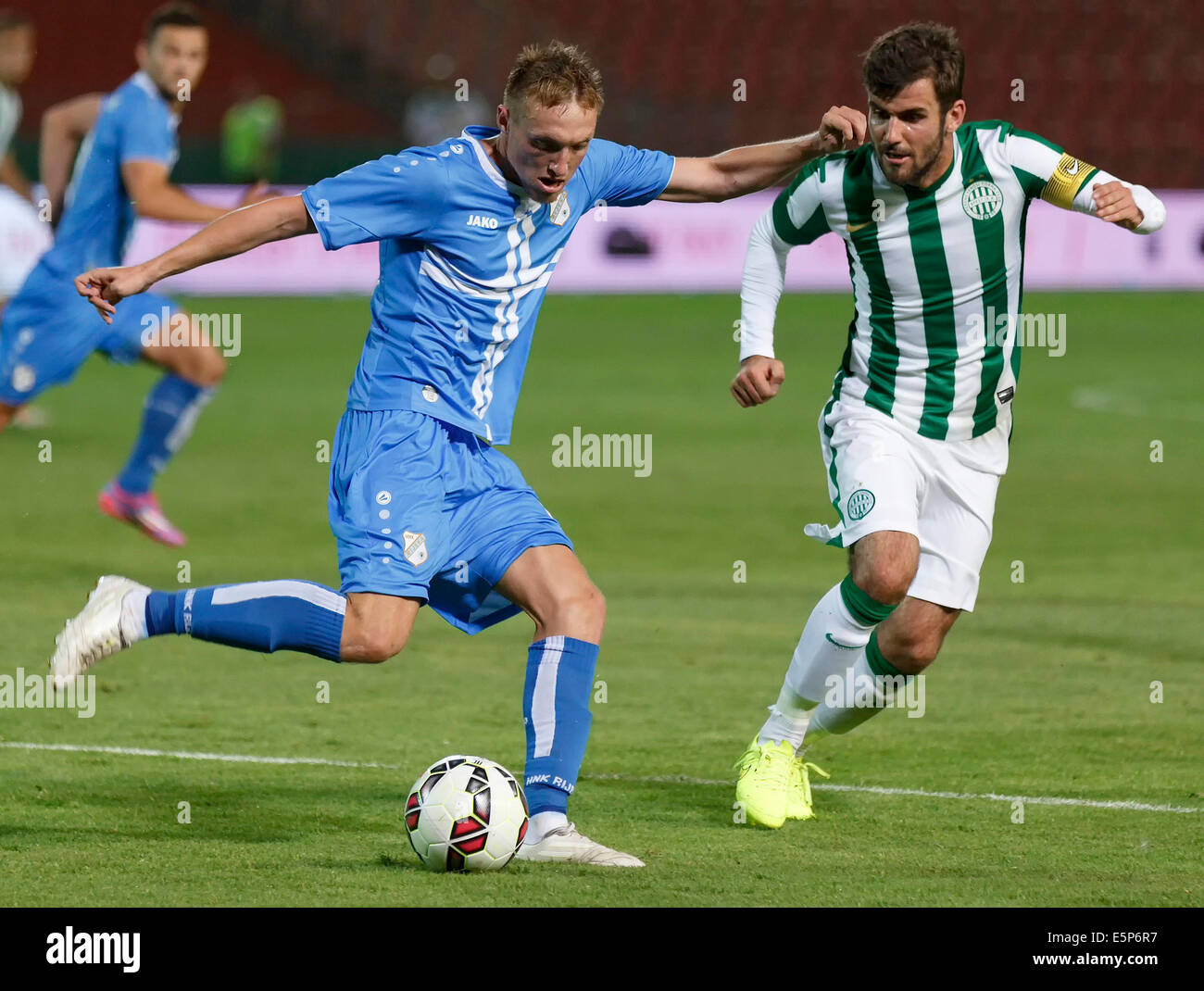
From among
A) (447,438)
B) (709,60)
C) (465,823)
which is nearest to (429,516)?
(447,438)

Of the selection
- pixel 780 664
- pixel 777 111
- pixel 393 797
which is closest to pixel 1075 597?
pixel 780 664

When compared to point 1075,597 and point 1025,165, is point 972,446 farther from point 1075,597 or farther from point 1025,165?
point 1075,597

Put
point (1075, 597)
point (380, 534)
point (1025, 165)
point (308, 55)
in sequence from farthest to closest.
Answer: point (308, 55)
point (1075, 597)
point (1025, 165)
point (380, 534)

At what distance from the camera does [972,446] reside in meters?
5.86

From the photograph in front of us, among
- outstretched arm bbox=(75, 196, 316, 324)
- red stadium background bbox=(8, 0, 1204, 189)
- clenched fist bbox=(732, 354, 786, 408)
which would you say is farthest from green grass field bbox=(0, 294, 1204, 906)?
red stadium background bbox=(8, 0, 1204, 189)

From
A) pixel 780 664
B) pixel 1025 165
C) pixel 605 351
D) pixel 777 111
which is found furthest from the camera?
pixel 777 111

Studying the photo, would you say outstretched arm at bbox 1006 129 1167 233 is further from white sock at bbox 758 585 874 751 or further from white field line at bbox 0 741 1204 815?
white field line at bbox 0 741 1204 815

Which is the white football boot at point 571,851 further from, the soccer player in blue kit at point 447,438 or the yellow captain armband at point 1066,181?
the yellow captain armband at point 1066,181

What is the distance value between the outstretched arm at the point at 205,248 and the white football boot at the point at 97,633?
30.6 inches

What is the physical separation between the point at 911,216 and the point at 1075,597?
4049mm

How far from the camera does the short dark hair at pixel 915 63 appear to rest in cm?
536

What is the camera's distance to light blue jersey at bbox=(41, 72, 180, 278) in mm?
9117

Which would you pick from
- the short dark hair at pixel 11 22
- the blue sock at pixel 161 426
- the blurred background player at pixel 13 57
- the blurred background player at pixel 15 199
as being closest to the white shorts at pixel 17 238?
the blurred background player at pixel 15 199

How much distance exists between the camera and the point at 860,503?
5582mm
